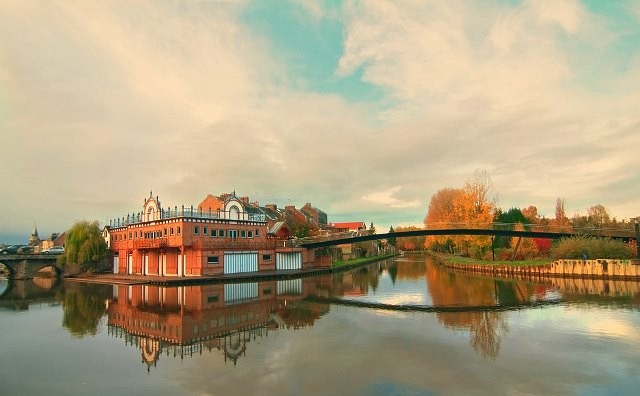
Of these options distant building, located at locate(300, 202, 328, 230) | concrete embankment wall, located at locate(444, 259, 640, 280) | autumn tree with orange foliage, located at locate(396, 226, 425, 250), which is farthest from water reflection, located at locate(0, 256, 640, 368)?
autumn tree with orange foliage, located at locate(396, 226, 425, 250)

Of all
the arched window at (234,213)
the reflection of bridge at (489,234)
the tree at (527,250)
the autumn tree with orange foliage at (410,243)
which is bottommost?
the autumn tree with orange foliage at (410,243)

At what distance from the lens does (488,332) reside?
57.3ft

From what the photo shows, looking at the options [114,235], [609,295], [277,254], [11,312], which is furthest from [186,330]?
[114,235]

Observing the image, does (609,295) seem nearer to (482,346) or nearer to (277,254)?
(482,346)

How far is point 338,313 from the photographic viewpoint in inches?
917

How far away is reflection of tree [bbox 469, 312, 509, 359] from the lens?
14.7m

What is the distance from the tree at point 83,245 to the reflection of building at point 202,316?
17.2m

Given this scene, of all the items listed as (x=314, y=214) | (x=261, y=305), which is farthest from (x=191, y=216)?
(x=314, y=214)

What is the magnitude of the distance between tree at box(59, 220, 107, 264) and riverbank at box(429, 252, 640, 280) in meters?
47.7

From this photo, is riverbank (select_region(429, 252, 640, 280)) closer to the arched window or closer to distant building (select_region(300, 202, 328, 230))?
the arched window

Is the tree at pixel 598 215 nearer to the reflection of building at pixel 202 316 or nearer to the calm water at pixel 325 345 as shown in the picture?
the calm water at pixel 325 345

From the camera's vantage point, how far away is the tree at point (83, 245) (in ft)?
A: 160

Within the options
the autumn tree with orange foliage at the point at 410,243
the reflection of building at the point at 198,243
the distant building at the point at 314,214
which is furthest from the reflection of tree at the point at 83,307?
the autumn tree with orange foliage at the point at 410,243

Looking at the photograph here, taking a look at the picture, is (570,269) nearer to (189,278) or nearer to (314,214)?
(189,278)
